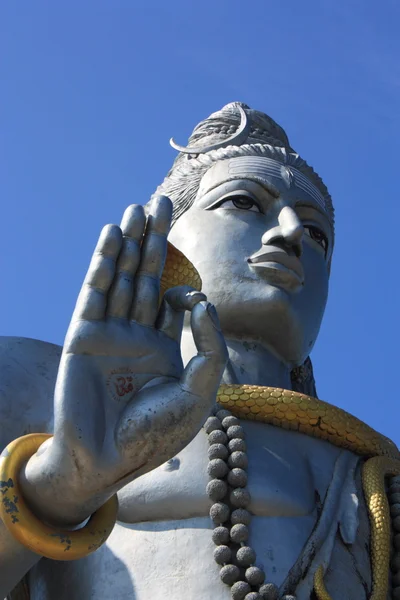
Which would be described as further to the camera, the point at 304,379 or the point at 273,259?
the point at 304,379

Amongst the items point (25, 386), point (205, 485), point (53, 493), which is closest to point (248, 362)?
point (205, 485)

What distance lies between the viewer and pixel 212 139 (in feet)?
28.0

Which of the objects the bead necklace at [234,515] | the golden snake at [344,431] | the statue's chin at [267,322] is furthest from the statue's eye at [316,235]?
the bead necklace at [234,515]

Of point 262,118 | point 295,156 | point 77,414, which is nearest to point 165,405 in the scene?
point 77,414

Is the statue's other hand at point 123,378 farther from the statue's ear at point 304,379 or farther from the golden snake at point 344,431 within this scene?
the statue's ear at point 304,379

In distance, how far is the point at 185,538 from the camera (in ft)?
20.5

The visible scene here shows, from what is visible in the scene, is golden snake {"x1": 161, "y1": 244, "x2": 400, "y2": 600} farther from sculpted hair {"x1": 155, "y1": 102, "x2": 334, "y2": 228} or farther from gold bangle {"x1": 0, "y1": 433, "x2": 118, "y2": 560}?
gold bangle {"x1": 0, "y1": 433, "x2": 118, "y2": 560}

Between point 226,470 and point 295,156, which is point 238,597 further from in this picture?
point 295,156

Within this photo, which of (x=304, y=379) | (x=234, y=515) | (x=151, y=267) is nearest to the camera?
(x=151, y=267)

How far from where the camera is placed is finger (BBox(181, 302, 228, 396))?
16.8 ft

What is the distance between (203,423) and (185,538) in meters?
1.20

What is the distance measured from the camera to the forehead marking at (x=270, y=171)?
7.80 meters

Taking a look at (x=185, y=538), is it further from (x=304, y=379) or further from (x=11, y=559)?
(x=304, y=379)

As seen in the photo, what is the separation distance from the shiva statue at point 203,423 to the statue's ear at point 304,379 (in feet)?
0.05
